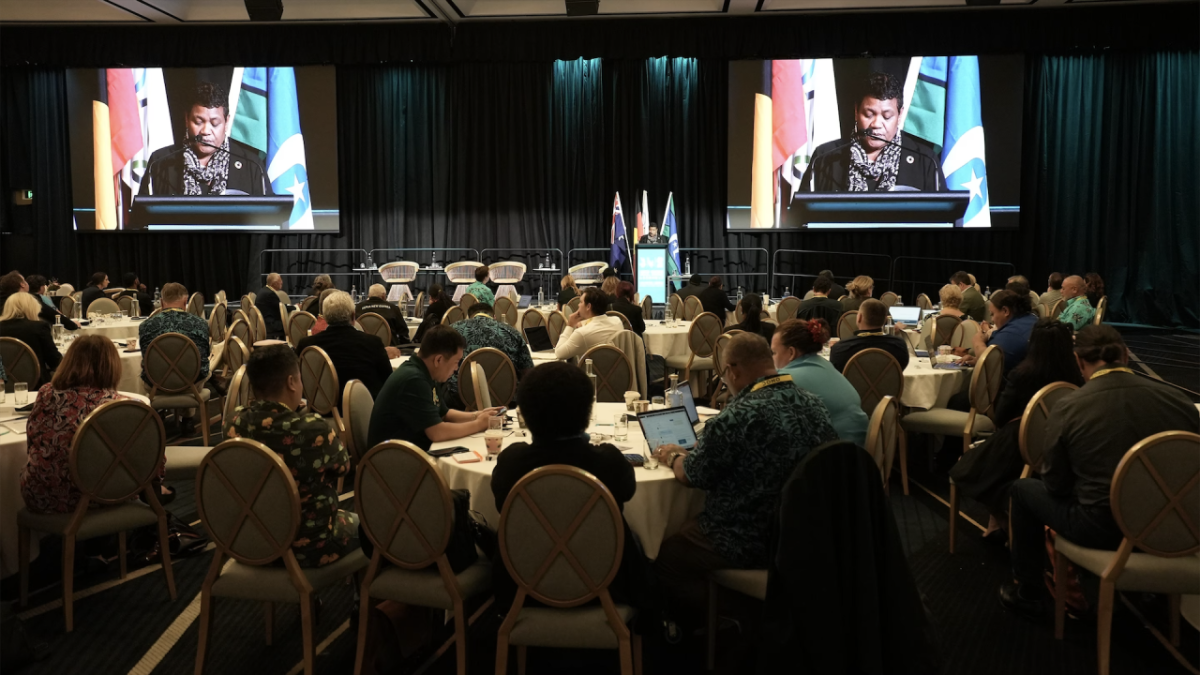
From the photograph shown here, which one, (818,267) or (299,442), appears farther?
(818,267)

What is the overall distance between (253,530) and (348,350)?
8.61ft

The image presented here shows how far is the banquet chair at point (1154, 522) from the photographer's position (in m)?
3.19

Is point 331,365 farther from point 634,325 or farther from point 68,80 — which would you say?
point 68,80

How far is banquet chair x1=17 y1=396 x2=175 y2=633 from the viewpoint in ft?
12.7

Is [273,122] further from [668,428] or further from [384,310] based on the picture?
[668,428]

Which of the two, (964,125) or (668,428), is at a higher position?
(964,125)

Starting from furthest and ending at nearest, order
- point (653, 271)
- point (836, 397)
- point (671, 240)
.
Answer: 1. point (671, 240)
2. point (653, 271)
3. point (836, 397)

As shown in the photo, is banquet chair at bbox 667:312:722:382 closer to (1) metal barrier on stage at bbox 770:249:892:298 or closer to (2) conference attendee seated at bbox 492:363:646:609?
(2) conference attendee seated at bbox 492:363:646:609

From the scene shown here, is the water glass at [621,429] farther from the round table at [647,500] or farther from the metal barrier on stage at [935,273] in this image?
the metal barrier on stage at [935,273]

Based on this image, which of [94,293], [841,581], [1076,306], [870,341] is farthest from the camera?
[94,293]

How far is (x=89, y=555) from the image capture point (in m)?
4.71

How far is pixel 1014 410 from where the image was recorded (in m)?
4.52

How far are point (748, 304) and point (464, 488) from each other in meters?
3.65

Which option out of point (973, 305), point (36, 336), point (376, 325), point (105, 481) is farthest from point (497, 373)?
point (973, 305)
